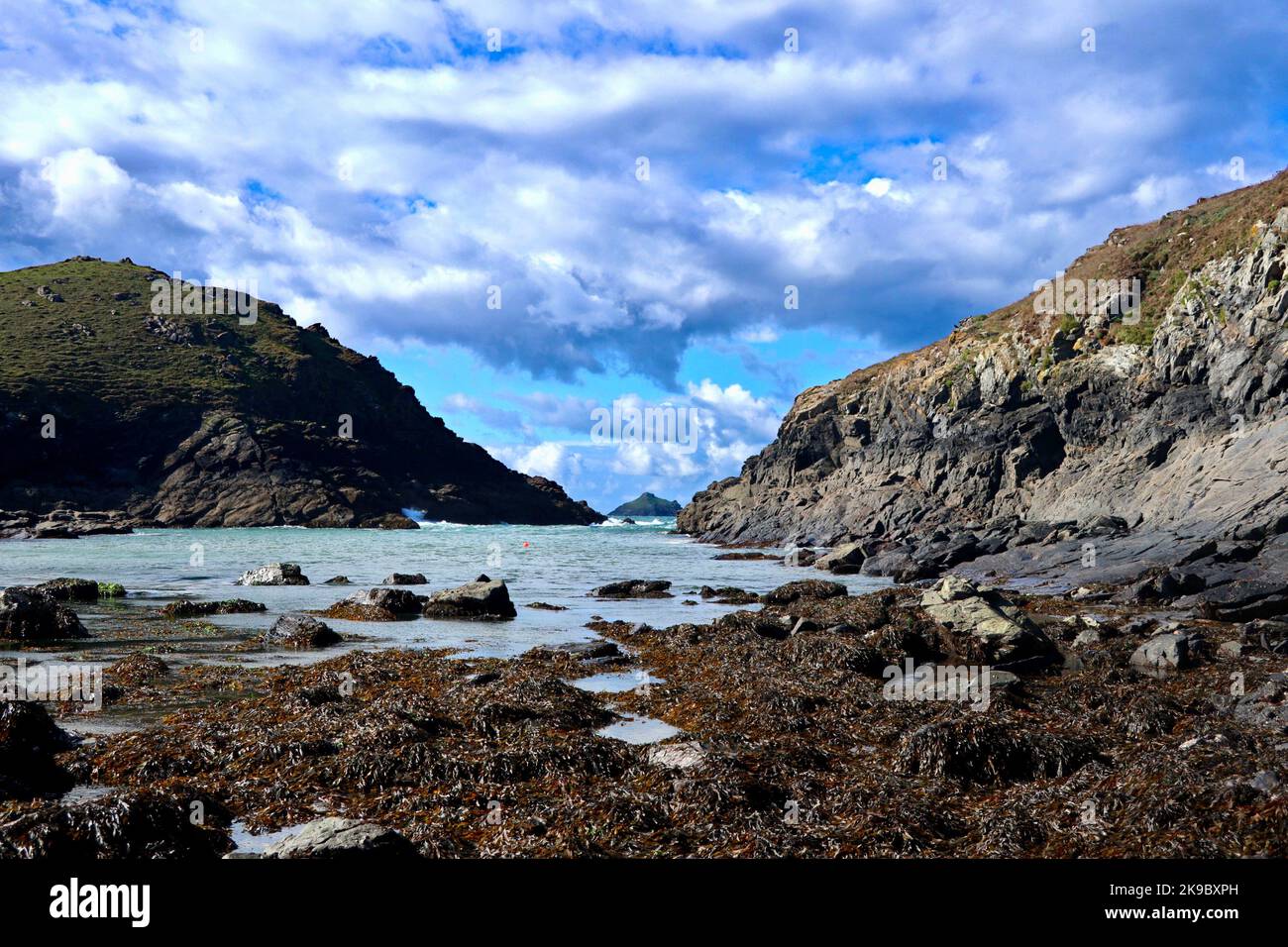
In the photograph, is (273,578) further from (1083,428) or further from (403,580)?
(1083,428)

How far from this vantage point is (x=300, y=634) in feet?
59.5

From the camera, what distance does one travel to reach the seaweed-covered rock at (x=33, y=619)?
675 inches

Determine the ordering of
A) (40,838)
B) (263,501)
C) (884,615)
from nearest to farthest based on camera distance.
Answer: (40,838), (884,615), (263,501)

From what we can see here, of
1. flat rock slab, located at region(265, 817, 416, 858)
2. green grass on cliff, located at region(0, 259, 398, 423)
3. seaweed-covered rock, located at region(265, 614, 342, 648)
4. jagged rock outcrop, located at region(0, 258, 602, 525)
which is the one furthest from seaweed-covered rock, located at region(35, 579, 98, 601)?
green grass on cliff, located at region(0, 259, 398, 423)

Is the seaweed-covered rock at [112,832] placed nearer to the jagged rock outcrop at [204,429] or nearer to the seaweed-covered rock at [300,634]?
the seaweed-covered rock at [300,634]

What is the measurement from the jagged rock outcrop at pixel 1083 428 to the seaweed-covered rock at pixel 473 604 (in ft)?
74.7

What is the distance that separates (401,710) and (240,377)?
165 meters

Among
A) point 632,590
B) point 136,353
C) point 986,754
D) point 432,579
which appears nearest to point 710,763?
point 986,754

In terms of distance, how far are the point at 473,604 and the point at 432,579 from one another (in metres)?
14.8

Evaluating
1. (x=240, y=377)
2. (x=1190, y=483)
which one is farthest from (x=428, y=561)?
(x=240, y=377)

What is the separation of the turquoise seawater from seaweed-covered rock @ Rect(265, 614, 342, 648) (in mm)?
740

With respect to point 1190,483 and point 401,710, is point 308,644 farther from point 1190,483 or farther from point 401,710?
point 1190,483
